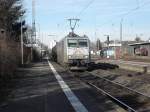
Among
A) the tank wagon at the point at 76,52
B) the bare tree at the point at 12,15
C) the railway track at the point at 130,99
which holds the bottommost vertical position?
the railway track at the point at 130,99

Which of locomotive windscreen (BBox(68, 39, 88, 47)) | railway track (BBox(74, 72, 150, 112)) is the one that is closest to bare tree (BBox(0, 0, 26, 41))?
locomotive windscreen (BBox(68, 39, 88, 47))

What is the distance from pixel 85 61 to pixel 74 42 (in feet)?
7.07

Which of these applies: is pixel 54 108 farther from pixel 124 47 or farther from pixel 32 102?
pixel 124 47

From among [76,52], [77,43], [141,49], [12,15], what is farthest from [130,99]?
Answer: [141,49]

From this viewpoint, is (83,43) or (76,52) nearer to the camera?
(76,52)

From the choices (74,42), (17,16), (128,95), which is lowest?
(128,95)

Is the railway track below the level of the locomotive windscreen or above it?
below

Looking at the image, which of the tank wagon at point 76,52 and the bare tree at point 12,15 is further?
the bare tree at point 12,15

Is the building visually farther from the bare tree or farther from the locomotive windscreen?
the locomotive windscreen

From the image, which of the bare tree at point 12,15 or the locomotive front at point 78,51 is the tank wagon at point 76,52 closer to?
the locomotive front at point 78,51

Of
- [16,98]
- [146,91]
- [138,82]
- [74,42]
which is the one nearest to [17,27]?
[74,42]

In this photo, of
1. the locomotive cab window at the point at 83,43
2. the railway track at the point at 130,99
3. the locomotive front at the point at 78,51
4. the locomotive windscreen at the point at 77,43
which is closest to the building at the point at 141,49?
the locomotive cab window at the point at 83,43

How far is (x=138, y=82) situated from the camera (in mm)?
28641

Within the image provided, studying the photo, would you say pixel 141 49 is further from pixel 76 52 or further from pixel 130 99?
pixel 130 99
